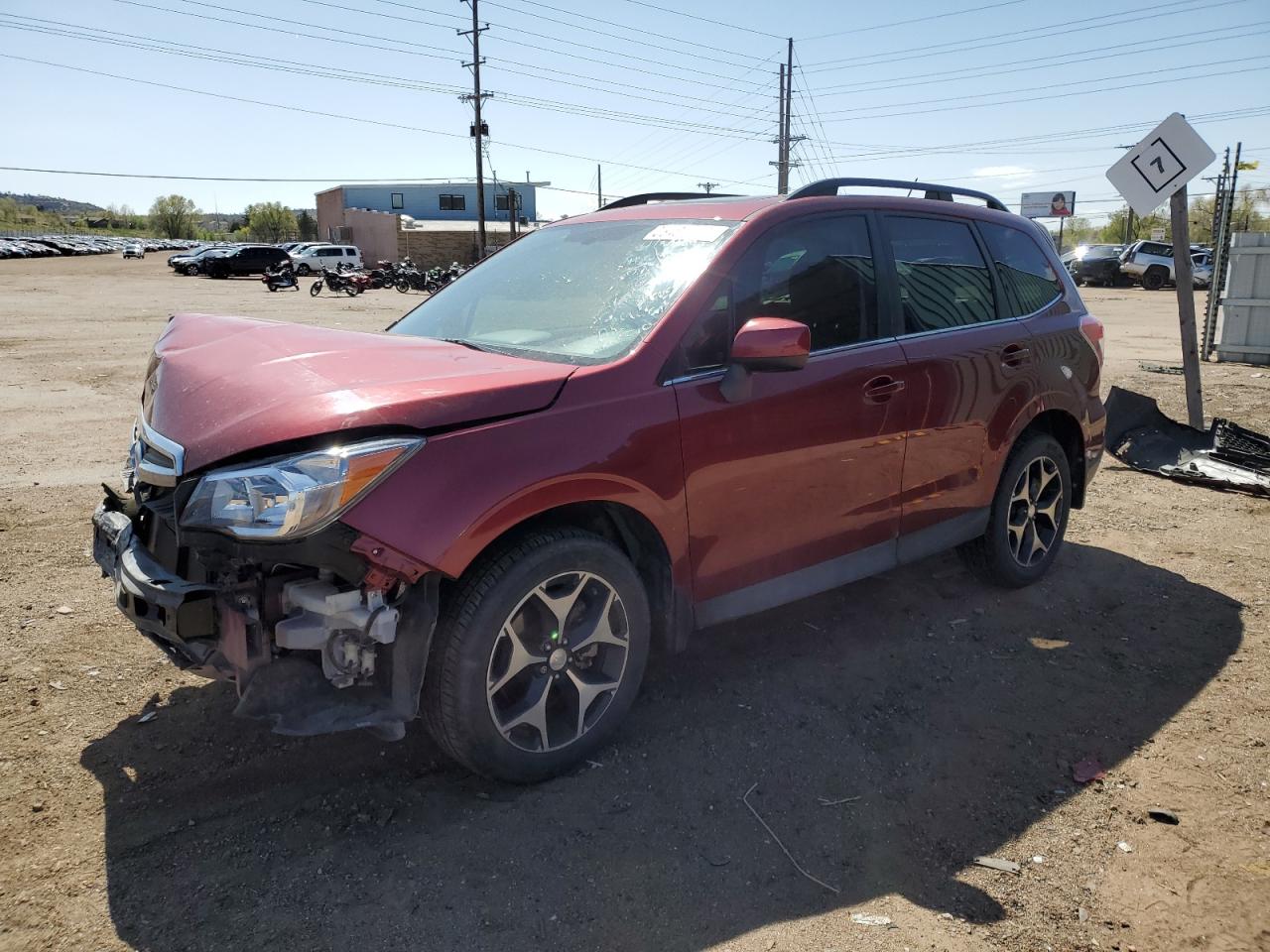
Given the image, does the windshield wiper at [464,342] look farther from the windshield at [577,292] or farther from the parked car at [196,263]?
the parked car at [196,263]

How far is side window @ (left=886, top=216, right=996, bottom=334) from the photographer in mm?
4004

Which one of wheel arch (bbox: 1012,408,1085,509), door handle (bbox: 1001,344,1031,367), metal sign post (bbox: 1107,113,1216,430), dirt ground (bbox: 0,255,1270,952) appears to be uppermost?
metal sign post (bbox: 1107,113,1216,430)

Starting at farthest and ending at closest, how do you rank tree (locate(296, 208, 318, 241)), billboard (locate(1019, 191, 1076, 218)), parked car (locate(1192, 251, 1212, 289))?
tree (locate(296, 208, 318, 241)) → billboard (locate(1019, 191, 1076, 218)) → parked car (locate(1192, 251, 1212, 289))

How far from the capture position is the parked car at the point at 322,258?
155 feet

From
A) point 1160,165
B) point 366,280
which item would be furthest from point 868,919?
point 366,280

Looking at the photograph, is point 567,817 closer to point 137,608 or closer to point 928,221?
point 137,608

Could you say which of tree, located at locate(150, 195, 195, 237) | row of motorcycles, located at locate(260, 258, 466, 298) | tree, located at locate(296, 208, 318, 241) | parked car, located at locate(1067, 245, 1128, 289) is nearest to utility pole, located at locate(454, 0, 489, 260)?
row of motorcycles, located at locate(260, 258, 466, 298)

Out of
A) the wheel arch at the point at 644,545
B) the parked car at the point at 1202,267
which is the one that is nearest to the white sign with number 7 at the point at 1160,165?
the wheel arch at the point at 644,545

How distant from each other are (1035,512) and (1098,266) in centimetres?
3754

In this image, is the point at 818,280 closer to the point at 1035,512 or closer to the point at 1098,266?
the point at 1035,512

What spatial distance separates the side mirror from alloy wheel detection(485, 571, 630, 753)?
0.87m

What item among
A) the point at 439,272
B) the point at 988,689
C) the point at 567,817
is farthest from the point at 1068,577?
the point at 439,272

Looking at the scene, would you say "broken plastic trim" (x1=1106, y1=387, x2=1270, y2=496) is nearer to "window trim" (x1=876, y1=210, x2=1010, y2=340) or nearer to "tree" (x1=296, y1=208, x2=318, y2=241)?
"window trim" (x1=876, y1=210, x2=1010, y2=340)

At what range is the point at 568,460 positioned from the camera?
2.78m
